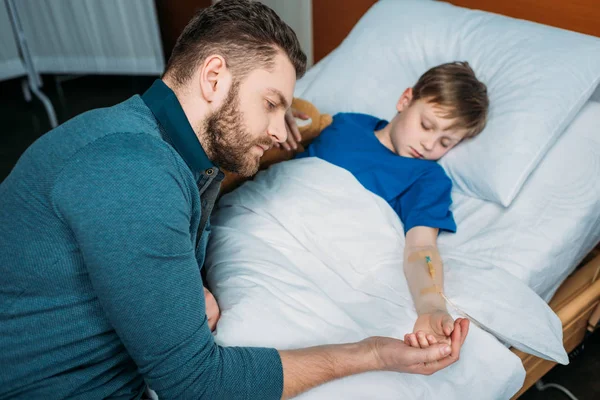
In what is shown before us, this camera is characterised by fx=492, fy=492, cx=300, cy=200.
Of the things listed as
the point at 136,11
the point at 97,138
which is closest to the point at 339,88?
the point at 97,138

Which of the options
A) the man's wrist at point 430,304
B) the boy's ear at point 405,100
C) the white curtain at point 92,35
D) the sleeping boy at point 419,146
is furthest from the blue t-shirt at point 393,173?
→ the white curtain at point 92,35

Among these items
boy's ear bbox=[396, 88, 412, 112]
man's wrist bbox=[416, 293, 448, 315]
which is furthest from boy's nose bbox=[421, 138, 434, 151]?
man's wrist bbox=[416, 293, 448, 315]

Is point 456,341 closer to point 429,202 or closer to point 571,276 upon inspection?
point 429,202

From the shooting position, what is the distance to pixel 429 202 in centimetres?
124

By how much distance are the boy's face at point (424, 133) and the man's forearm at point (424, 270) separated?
273 millimetres

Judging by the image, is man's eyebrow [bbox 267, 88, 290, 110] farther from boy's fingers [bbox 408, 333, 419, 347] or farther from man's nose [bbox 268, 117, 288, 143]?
Answer: boy's fingers [bbox 408, 333, 419, 347]

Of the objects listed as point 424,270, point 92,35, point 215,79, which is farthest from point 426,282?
point 92,35

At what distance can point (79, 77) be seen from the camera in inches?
Answer: 135

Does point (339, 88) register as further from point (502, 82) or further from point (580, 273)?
point (580, 273)

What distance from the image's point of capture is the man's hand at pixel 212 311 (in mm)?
970

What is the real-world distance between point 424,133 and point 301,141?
35cm

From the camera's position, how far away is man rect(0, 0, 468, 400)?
0.68 m

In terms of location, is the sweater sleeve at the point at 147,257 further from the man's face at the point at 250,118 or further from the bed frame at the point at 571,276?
the bed frame at the point at 571,276

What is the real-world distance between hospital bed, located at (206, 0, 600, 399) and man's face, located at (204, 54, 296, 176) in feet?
0.82
